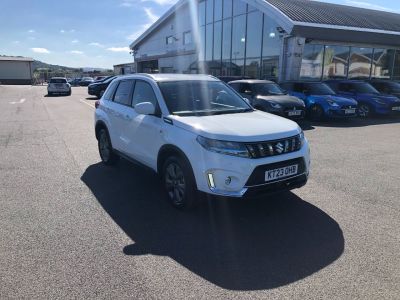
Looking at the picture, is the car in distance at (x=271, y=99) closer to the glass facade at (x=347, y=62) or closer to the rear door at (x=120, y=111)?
the rear door at (x=120, y=111)

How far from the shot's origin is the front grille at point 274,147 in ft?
13.7

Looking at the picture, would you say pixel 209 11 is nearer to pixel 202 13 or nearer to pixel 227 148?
pixel 202 13

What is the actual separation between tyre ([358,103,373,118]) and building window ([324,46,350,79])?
6.71 metres

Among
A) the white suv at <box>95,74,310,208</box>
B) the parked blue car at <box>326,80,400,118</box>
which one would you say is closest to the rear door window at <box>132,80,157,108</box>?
the white suv at <box>95,74,310,208</box>

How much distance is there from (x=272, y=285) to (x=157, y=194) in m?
2.66

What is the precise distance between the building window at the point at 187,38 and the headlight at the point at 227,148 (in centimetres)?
2765

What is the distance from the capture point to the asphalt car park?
3.11 metres

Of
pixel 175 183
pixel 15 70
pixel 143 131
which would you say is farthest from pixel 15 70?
pixel 175 183

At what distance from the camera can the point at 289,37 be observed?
19.4 metres

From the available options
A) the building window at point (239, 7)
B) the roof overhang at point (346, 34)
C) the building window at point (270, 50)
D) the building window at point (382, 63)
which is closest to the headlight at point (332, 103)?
the roof overhang at point (346, 34)

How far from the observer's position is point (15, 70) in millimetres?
68812

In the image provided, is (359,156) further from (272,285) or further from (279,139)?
(272,285)

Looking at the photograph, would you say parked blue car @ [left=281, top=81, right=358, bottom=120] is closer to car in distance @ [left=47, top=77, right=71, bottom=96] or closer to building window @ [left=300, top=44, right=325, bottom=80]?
building window @ [left=300, top=44, right=325, bottom=80]

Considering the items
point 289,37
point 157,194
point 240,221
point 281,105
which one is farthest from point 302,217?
point 289,37
